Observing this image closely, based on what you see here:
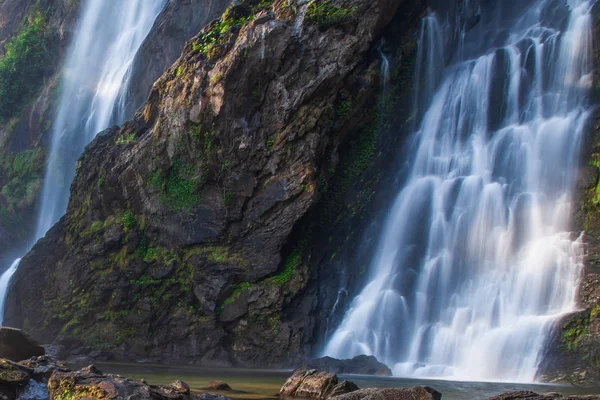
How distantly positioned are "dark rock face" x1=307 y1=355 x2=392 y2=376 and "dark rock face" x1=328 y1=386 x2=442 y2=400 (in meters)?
7.47

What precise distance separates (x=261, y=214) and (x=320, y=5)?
7794 mm

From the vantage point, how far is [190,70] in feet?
83.0

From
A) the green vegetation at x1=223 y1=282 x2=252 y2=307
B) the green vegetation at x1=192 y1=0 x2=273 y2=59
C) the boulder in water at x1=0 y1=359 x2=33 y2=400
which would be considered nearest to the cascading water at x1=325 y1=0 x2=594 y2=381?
the green vegetation at x1=223 y1=282 x2=252 y2=307

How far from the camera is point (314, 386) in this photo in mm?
12938

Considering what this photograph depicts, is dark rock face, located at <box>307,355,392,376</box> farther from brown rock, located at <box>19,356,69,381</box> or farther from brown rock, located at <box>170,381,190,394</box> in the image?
brown rock, located at <box>19,356,69,381</box>

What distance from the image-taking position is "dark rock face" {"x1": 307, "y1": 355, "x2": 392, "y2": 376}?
17.9 m

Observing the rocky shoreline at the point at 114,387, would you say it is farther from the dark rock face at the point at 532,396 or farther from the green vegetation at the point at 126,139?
the green vegetation at the point at 126,139

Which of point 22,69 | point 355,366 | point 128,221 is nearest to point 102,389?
point 355,366

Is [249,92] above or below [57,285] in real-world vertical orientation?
above

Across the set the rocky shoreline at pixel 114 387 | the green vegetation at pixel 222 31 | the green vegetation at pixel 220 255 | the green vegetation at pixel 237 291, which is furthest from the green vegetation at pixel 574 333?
the green vegetation at pixel 222 31

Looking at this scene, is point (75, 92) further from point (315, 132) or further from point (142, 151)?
point (315, 132)

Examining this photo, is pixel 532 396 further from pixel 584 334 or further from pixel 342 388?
pixel 584 334

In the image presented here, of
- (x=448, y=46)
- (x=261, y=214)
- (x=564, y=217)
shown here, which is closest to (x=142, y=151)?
(x=261, y=214)

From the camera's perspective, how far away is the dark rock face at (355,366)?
17.9 m
